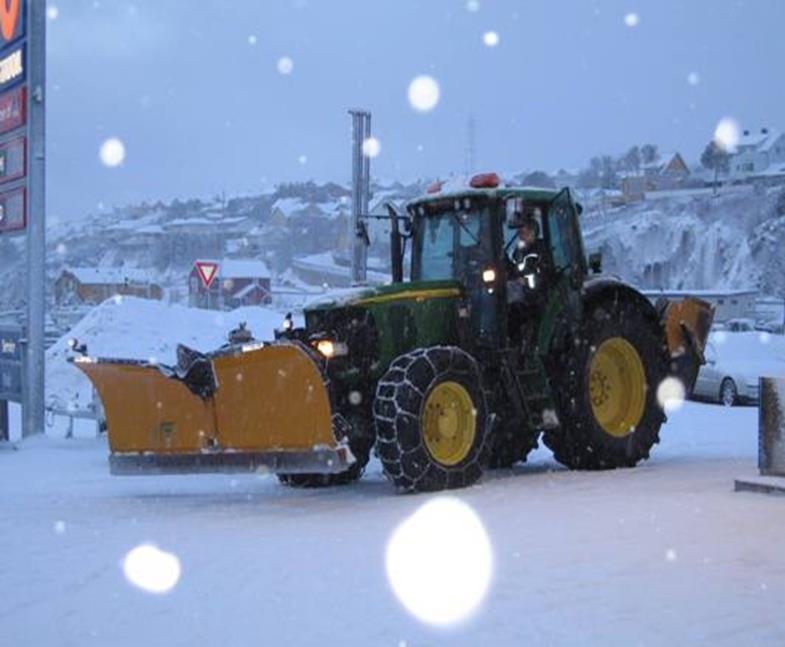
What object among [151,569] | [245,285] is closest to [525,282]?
[151,569]

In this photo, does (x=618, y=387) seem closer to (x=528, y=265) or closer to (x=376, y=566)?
(x=528, y=265)

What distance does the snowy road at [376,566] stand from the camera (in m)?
4.54

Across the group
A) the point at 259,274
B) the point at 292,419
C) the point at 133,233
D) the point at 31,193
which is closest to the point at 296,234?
the point at 133,233

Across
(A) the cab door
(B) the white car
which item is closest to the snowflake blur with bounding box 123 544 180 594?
(A) the cab door

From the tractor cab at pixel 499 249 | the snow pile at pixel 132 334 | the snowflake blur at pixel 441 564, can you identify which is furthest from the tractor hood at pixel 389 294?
the snow pile at pixel 132 334

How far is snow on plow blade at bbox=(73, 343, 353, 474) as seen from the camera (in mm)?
7973

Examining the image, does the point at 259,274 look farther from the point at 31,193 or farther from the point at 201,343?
the point at 31,193

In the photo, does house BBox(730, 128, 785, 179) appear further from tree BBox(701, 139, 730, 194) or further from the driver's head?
the driver's head

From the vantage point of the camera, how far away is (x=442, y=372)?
27.2 feet

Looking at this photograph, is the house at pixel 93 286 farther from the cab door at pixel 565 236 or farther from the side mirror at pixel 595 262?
the cab door at pixel 565 236

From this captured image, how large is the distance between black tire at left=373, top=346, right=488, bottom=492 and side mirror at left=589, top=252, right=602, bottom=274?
8.21 ft

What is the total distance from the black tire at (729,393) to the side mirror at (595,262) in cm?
1293

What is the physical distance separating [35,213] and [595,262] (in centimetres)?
781

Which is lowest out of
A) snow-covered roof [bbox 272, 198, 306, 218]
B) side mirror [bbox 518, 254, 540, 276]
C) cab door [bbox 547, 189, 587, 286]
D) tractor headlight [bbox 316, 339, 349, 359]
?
tractor headlight [bbox 316, 339, 349, 359]
